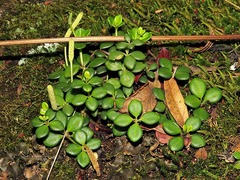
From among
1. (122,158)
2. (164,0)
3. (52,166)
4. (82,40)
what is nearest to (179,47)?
(164,0)

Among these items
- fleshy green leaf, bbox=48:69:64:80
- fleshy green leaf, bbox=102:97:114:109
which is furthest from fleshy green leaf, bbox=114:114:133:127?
fleshy green leaf, bbox=48:69:64:80

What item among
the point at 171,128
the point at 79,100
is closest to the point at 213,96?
the point at 171,128

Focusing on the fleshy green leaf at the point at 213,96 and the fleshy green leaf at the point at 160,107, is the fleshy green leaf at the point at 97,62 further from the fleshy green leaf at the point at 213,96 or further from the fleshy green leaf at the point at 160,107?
the fleshy green leaf at the point at 213,96

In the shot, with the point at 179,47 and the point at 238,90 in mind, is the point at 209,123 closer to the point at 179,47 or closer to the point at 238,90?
the point at 238,90

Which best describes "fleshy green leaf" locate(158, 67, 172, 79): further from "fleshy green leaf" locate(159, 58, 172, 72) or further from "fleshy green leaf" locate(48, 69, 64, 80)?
"fleshy green leaf" locate(48, 69, 64, 80)

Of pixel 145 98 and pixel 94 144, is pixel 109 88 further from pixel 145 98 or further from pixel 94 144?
pixel 94 144
